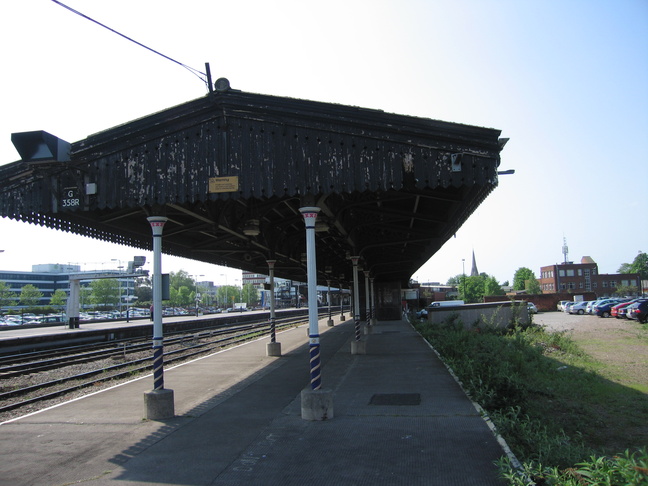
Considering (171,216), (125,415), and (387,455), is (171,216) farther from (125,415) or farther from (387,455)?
(387,455)

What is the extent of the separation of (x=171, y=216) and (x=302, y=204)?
5.24m

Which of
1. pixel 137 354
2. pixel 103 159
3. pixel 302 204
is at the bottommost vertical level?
pixel 137 354

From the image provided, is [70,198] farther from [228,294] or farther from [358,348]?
[228,294]

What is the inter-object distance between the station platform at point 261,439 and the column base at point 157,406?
0.25 meters

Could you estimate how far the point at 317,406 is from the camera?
794cm

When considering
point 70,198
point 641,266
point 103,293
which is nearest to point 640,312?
point 70,198

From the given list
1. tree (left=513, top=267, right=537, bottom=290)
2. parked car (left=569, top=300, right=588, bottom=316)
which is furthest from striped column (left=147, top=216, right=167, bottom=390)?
tree (left=513, top=267, right=537, bottom=290)

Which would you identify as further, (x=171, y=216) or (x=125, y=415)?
(x=171, y=216)

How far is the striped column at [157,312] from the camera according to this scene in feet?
28.5

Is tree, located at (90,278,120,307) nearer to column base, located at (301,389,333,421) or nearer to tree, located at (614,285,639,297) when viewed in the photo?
column base, located at (301,389,333,421)

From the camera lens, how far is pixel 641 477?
3.90m

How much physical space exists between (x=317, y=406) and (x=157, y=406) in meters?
2.79

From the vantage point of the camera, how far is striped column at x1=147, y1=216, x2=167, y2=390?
28.5ft

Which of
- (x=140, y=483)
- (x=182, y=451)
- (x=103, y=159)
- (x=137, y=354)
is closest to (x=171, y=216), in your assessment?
(x=103, y=159)
